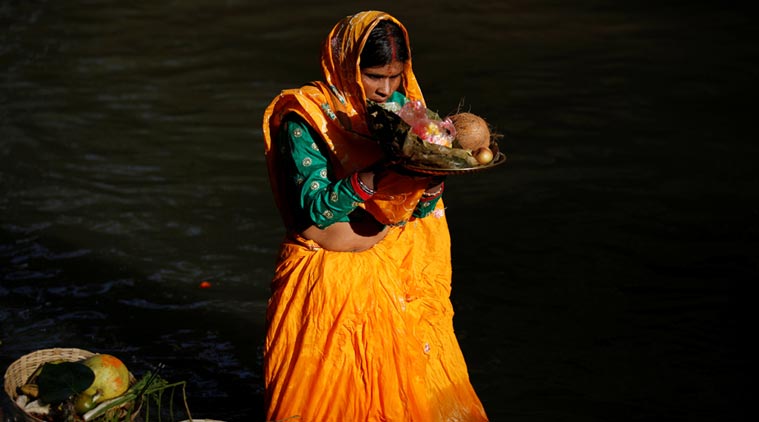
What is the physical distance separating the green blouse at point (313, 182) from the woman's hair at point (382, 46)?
0.30 m

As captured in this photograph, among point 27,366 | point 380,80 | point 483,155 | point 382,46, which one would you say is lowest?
point 27,366

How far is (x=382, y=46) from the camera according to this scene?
9.79 ft

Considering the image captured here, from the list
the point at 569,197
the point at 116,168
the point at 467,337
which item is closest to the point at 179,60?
the point at 116,168

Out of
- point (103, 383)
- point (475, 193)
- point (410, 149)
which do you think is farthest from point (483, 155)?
point (475, 193)

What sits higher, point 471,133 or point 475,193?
point 471,133

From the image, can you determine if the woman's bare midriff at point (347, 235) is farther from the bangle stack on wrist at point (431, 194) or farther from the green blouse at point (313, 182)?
the bangle stack on wrist at point (431, 194)

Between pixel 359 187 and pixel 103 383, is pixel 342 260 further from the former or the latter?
pixel 103 383

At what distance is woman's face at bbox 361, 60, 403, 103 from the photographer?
3.03 m

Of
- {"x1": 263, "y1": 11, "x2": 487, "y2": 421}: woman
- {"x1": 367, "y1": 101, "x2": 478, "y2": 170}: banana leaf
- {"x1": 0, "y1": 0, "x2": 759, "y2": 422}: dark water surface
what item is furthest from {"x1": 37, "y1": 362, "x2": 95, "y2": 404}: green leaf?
{"x1": 0, "y1": 0, "x2": 759, "y2": 422}: dark water surface

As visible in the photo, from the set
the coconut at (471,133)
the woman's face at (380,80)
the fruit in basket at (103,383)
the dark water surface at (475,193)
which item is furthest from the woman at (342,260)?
the dark water surface at (475,193)

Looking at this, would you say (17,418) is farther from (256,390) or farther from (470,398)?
(256,390)

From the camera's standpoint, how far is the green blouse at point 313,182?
284 centimetres

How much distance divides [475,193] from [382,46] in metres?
3.82

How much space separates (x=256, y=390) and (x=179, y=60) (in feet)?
18.5
